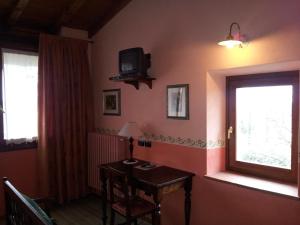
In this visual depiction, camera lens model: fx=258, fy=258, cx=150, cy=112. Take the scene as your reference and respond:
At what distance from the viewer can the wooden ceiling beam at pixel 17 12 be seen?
2924mm

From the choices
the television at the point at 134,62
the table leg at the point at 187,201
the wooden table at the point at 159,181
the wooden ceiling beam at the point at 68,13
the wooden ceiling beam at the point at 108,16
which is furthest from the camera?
the wooden ceiling beam at the point at 108,16

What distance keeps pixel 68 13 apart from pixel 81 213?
2.56m

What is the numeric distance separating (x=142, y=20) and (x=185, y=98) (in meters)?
1.15

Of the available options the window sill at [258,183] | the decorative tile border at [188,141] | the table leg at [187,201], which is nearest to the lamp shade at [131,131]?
the decorative tile border at [188,141]

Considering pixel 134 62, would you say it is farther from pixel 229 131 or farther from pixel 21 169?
pixel 21 169

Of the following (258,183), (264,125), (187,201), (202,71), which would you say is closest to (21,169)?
(187,201)

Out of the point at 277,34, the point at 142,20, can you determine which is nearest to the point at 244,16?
the point at 277,34

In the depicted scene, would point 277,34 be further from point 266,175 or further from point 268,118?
point 266,175

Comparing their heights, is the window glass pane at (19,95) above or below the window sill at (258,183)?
above

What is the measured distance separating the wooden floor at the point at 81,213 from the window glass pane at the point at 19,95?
1.06m

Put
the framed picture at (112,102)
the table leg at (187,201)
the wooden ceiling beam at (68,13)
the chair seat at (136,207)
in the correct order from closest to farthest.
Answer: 1. the chair seat at (136,207)
2. the table leg at (187,201)
3. the wooden ceiling beam at (68,13)
4. the framed picture at (112,102)

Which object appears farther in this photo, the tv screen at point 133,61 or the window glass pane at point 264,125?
the tv screen at point 133,61

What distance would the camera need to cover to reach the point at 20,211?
5.58 feet

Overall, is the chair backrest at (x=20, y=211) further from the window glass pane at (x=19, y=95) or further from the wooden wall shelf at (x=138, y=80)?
the wooden wall shelf at (x=138, y=80)
